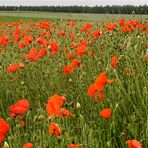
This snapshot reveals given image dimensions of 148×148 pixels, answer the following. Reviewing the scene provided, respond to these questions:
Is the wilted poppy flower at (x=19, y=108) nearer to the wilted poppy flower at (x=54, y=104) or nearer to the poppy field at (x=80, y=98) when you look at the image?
the poppy field at (x=80, y=98)

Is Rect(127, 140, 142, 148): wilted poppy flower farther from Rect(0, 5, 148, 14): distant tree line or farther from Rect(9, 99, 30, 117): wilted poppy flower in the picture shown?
Rect(0, 5, 148, 14): distant tree line

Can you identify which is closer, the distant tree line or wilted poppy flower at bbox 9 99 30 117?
wilted poppy flower at bbox 9 99 30 117

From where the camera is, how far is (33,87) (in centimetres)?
459

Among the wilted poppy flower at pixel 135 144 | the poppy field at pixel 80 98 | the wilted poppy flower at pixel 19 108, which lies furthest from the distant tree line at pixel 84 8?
the wilted poppy flower at pixel 135 144

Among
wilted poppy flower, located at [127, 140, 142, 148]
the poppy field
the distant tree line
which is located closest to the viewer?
wilted poppy flower, located at [127, 140, 142, 148]

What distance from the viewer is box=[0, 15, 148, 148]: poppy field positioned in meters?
2.41

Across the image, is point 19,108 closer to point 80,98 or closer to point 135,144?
point 135,144

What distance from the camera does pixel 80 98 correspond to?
380cm

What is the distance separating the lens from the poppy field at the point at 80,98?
95.0 inches

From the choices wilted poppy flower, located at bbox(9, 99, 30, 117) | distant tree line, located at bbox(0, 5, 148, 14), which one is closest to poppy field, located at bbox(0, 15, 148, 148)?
wilted poppy flower, located at bbox(9, 99, 30, 117)

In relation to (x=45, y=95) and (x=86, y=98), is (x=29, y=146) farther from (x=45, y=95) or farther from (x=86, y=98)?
(x=45, y=95)

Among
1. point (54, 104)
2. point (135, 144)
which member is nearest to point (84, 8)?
point (54, 104)

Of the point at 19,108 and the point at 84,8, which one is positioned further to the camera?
the point at 84,8

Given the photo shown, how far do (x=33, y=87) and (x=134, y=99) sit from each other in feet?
5.87
